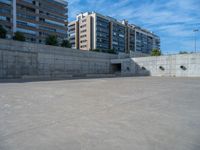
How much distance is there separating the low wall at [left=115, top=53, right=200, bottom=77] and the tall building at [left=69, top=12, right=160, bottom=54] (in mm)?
39589

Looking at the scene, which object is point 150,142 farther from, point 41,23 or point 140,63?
point 41,23

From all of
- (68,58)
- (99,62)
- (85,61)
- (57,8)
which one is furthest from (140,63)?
(57,8)

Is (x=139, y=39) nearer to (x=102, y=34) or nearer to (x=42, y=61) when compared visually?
(x=102, y=34)

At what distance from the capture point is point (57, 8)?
57375mm

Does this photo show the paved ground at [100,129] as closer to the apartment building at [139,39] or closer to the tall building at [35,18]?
the tall building at [35,18]

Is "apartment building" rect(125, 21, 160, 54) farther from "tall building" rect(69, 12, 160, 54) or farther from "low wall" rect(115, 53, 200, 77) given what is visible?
"low wall" rect(115, 53, 200, 77)

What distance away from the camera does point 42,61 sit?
24219mm

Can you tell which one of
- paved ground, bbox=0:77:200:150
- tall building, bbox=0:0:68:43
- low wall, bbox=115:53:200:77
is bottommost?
paved ground, bbox=0:77:200:150

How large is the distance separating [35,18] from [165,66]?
4191cm

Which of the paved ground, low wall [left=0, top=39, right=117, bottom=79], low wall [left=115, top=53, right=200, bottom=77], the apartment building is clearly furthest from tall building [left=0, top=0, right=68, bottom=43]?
the paved ground

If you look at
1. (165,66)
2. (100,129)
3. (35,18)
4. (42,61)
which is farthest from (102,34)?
(100,129)

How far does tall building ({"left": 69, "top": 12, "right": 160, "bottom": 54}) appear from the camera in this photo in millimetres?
81062

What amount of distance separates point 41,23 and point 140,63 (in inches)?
1432

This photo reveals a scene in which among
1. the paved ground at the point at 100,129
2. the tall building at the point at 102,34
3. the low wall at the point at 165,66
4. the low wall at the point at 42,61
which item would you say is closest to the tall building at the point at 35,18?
the tall building at the point at 102,34
